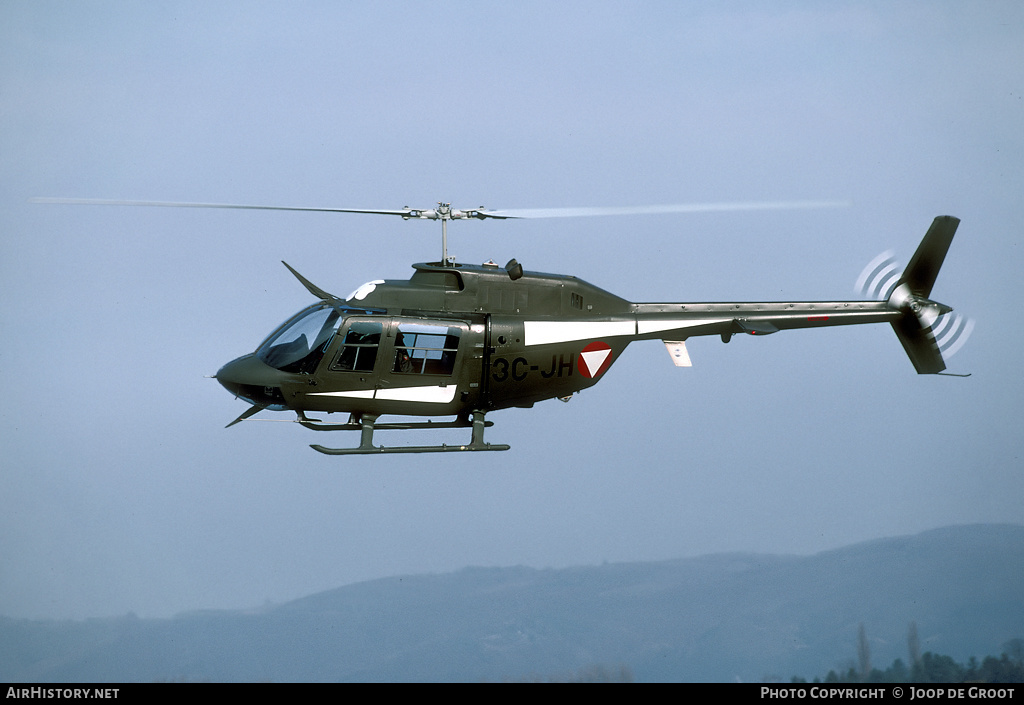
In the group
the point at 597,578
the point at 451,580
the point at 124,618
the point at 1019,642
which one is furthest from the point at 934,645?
the point at 124,618

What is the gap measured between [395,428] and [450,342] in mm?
1212

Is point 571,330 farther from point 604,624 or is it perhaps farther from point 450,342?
point 604,624

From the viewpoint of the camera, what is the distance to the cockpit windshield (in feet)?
42.4

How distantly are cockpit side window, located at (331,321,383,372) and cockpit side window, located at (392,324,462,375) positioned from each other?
0.24 meters

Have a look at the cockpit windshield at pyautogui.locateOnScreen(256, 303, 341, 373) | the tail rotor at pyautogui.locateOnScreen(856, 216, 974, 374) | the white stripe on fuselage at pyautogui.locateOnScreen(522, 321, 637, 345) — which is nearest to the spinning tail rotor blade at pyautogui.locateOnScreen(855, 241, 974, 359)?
the tail rotor at pyautogui.locateOnScreen(856, 216, 974, 374)

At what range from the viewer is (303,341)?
13008 millimetres

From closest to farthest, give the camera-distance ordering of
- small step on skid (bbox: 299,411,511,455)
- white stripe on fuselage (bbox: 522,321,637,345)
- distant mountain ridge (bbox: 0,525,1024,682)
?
small step on skid (bbox: 299,411,511,455) < white stripe on fuselage (bbox: 522,321,637,345) < distant mountain ridge (bbox: 0,525,1024,682)

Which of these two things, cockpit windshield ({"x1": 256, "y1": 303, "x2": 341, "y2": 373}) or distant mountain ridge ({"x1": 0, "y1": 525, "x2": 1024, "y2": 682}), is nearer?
cockpit windshield ({"x1": 256, "y1": 303, "x2": 341, "y2": 373})

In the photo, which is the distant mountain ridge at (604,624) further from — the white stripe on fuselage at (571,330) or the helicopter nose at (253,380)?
the helicopter nose at (253,380)

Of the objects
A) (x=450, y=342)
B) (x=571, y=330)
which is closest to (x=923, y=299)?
(x=571, y=330)

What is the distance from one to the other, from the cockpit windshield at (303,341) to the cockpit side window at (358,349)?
0.18 metres

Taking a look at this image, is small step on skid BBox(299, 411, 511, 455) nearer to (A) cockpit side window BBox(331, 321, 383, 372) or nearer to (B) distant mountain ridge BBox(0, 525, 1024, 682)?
(A) cockpit side window BBox(331, 321, 383, 372)

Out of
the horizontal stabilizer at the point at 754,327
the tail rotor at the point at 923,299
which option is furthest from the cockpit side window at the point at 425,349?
the tail rotor at the point at 923,299
